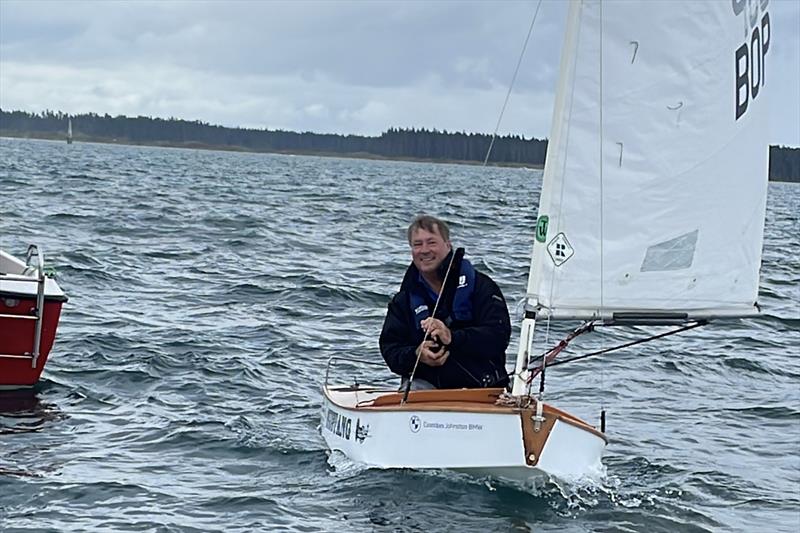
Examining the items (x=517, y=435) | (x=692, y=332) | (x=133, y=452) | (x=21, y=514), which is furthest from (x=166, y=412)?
(x=692, y=332)

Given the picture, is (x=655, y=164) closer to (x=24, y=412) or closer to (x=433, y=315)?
(x=433, y=315)

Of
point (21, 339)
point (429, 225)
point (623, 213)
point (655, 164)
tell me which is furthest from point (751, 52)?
point (21, 339)

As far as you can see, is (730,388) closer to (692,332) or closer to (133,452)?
(692,332)

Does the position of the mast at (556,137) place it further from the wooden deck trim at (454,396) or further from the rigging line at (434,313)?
the rigging line at (434,313)

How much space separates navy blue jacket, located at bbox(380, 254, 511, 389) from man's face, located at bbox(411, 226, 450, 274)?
0.08m

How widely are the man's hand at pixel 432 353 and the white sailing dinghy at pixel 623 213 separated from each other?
0.86ft

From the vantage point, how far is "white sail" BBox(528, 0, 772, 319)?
805cm

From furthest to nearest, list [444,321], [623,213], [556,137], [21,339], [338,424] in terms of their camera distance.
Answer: [21,339], [338,424], [444,321], [623,213], [556,137]

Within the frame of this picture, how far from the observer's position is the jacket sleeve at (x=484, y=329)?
827cm

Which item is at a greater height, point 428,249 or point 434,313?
point 428,249

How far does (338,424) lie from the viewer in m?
8.81

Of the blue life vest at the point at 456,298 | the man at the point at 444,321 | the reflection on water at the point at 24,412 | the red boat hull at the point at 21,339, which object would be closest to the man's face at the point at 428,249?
the man at the point at 444,321

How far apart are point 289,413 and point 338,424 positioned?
7.89 feet

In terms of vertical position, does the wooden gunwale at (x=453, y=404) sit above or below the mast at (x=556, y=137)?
below
